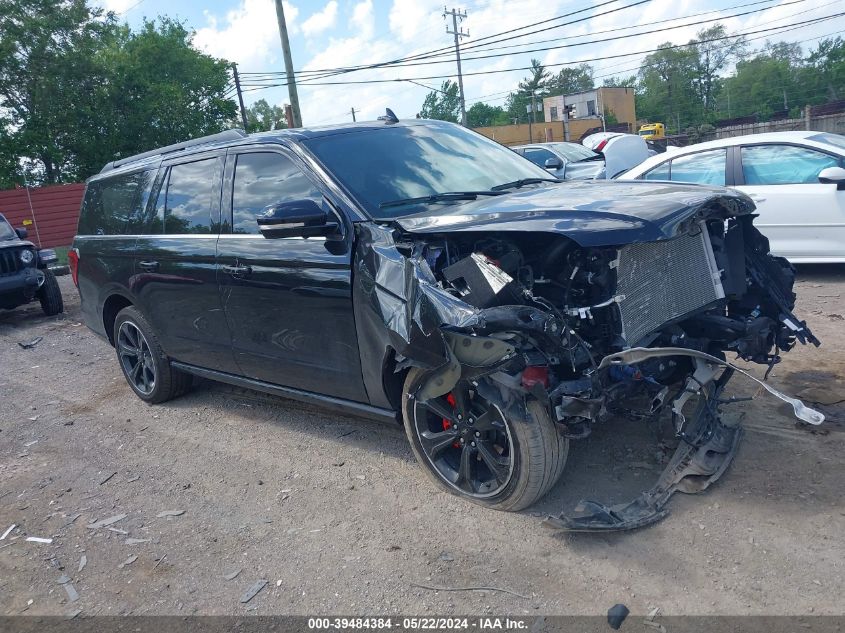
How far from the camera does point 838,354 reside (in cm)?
513

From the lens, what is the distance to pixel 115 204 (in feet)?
18.9

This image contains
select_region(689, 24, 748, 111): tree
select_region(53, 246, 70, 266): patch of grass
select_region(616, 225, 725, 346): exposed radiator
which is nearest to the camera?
select_region(616, 225, 725, 346): exposed radiator

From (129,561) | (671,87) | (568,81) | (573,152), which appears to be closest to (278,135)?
(129,561)

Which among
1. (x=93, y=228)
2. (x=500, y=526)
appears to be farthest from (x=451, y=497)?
(x=93, y=228)

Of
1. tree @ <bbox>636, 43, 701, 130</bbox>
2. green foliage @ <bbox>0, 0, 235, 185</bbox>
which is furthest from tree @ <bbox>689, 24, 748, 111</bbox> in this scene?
green foliage @ <bbox>0, 0, 235, 185</bbox>

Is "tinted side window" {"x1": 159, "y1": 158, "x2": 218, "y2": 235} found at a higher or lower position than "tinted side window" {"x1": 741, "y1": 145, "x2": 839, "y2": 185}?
higher

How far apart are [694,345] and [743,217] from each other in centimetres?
87

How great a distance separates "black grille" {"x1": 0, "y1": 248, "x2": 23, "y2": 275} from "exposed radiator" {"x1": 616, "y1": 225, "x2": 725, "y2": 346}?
972cm

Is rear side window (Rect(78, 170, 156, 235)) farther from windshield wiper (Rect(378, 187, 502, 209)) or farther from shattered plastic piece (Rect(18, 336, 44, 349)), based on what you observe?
shattered plastic piece (Rect(18, 336, 44, 349))

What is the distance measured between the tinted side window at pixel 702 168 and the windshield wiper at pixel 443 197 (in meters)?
4.30

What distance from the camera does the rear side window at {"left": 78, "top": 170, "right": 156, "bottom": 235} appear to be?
5477 mm

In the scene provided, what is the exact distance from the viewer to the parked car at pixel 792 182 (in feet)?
22.7

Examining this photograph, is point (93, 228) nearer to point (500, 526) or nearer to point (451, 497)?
point (451, 497)

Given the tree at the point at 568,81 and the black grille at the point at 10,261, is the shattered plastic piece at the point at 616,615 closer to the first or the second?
the black grille at the point at 10,261
